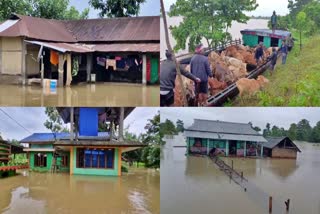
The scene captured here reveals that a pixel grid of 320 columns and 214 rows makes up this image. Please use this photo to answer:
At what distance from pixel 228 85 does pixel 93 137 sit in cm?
114

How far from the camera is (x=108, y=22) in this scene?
3232 millimetres

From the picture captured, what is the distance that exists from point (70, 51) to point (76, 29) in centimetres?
19

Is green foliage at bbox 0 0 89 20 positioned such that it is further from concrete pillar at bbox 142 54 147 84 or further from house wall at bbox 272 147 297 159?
house wall at bbox 272 147 297 159

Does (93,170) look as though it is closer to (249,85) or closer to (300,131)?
(249,85)

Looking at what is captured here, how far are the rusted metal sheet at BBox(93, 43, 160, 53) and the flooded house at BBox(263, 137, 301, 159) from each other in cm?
111

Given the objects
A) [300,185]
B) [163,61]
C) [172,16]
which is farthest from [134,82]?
[300,185]

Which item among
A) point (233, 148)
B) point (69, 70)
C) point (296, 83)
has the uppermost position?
point (69, 70)

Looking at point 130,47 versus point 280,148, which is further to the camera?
point 130,47

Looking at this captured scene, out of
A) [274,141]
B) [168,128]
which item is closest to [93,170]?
[168,128]

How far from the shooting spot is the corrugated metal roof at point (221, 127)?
295cm

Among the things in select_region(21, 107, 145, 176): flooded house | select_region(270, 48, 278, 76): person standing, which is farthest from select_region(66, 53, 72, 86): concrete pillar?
select_region(270, 48, 278, 76): person standing

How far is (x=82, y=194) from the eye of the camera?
308cm

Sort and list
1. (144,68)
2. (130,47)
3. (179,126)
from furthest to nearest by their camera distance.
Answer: (130,47)
(144,68)
(179,126)

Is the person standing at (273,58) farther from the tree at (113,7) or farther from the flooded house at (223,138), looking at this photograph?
the tree at (113,7)
